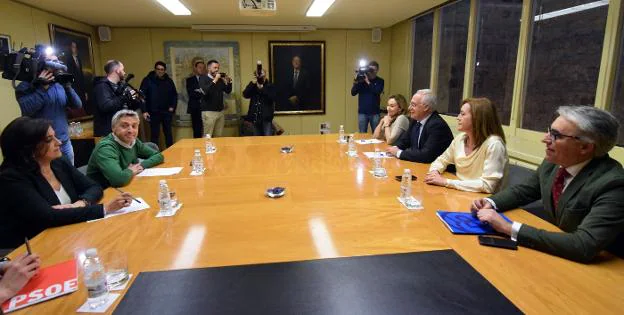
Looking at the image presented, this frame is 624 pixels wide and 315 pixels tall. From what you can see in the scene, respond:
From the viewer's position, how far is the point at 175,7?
15.3 feet

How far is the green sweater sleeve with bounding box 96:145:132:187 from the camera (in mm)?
2289

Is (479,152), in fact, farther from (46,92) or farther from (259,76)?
(259,76)

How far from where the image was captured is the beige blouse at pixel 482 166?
2092 millimetres

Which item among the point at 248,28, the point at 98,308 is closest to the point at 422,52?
the point at 248,28

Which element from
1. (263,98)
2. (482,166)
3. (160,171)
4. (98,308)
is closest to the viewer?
(98,308)

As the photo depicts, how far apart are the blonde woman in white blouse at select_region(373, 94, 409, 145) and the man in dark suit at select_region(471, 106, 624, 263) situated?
198cm

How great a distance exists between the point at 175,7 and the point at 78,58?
1956 millimetres

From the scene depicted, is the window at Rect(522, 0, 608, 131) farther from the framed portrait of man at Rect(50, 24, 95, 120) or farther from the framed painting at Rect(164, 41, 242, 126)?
the framed portrait of man at Rect(50, 24, 95, 120)

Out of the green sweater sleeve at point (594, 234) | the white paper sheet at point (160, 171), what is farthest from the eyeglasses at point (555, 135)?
the white paper sheet at point (160, 171)

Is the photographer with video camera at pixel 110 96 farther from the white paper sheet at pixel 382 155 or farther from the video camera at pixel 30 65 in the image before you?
the white paper sheet at pixel 382 155

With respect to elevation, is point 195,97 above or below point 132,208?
above

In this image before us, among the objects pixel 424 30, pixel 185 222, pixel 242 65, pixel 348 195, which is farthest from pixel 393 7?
pixel 185 222

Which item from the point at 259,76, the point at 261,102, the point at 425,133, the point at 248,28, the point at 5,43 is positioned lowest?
the point at 425,133

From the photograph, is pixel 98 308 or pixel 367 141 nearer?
pixel 98 308
